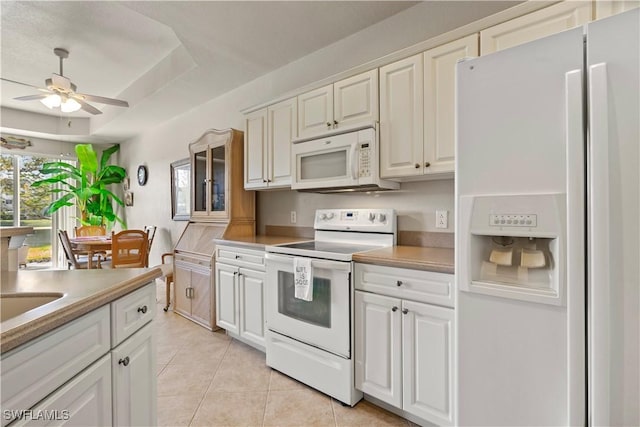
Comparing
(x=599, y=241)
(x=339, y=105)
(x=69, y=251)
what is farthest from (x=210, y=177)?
(x=599, y=241)

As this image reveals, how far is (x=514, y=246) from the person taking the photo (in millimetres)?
1164

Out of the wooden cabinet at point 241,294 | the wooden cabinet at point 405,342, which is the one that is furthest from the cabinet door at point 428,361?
the wooden cabinet at point 241,294

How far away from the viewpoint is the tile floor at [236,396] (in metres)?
1.74

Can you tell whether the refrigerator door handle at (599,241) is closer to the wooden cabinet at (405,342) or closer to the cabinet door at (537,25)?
the wooden cabinet at (405,342)

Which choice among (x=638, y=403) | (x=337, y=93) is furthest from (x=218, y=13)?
(x=638, y=403)

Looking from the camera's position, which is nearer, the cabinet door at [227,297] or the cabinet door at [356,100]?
the cabinet door at [356,100]

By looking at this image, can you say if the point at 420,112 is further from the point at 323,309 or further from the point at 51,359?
the point at 51,359

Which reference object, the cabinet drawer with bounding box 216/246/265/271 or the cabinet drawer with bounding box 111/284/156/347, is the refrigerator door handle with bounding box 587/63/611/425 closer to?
the cabinet drawer with bounding box 111/284/156/347

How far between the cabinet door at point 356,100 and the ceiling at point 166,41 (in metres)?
0.57

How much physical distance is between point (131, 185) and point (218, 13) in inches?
182

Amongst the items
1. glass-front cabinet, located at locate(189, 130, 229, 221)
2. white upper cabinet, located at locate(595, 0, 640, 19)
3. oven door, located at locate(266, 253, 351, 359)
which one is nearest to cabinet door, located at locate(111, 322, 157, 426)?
oven door, located at locate(266, 253, 351, 359)

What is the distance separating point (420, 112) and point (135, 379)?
195 centimetres

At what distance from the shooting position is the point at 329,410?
5.99 ft

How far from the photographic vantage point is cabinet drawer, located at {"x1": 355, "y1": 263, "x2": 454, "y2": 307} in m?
1.50
